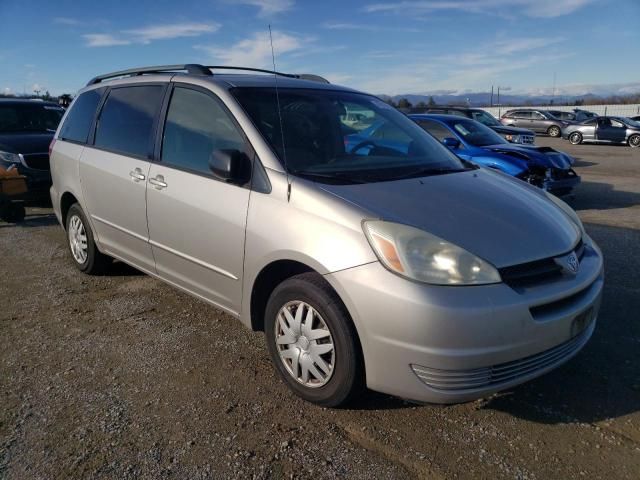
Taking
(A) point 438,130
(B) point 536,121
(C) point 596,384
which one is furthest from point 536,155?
(B) point 536,121

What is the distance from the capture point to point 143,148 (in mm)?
3994

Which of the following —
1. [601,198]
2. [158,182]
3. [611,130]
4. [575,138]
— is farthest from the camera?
[575,138]

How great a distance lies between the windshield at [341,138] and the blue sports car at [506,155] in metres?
4.28

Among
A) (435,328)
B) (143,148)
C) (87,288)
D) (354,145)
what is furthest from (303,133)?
(87,288)

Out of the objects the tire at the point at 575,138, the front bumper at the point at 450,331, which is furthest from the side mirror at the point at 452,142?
the tire at the point at 575,138

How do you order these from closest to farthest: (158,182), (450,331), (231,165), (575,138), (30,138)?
1. (450,331)
2. (231,165)
3. (158,182)
4. (30,138)
5. (575,138)

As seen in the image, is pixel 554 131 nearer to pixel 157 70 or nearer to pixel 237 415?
pixel 157 70

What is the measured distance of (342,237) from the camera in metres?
2.61

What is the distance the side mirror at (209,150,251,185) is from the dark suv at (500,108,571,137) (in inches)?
1127

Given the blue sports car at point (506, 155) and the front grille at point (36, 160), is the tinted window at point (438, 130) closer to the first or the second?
the blue sports car at point (506, 155)

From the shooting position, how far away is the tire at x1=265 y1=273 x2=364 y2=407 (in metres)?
2.62

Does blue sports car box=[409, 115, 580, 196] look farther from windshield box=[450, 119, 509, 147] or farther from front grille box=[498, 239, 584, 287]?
front grille box=[498, 239, 584, 287]

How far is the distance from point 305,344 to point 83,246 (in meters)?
3.12

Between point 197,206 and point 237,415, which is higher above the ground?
point 197,206
